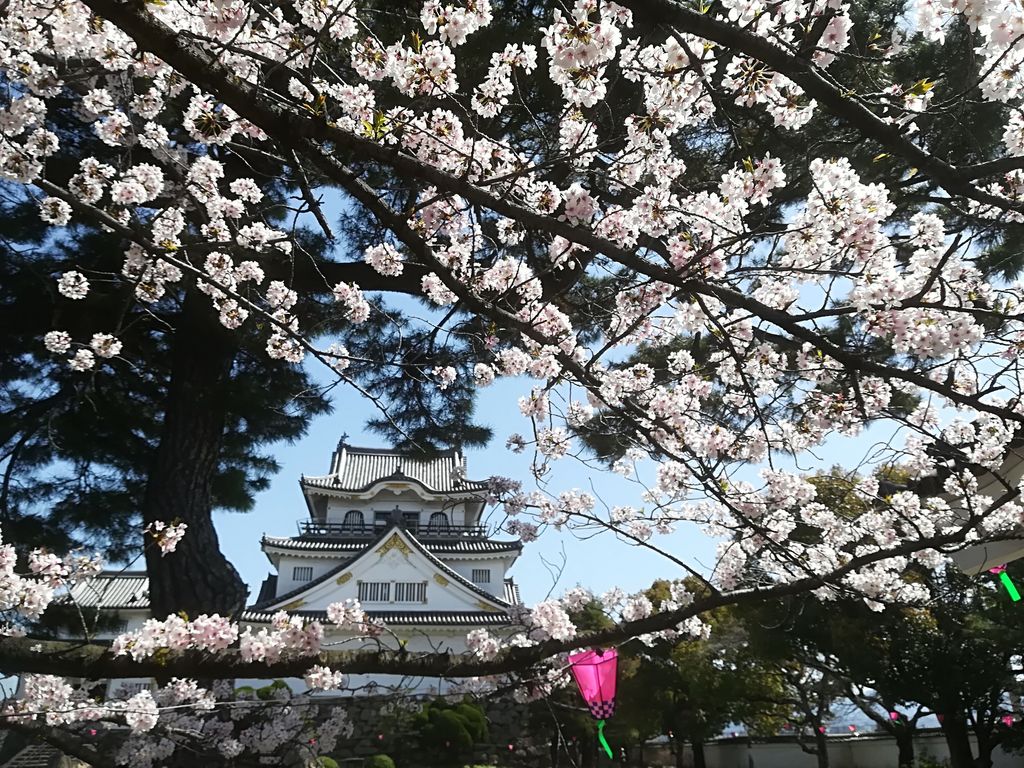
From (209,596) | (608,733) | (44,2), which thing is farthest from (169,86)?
(608,733)

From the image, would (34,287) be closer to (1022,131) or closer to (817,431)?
(817,431)

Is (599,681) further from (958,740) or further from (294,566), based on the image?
(294,566)

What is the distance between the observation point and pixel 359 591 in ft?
54.1

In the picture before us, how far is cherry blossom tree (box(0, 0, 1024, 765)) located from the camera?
1856 mm

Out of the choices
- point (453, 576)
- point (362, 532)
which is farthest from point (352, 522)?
point (453, 576)

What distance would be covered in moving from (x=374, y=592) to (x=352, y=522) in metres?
4.46

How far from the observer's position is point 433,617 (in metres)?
15.8

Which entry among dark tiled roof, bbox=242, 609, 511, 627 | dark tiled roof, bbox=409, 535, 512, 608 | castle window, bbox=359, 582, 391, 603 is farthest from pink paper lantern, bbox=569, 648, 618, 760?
castle window, bbox=359, 582, 391, 603

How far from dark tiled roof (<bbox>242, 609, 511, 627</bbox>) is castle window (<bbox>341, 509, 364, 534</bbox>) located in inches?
145

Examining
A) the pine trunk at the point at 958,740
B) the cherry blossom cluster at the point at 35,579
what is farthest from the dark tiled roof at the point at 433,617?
the cherry blossom cluster at the point at 35,579

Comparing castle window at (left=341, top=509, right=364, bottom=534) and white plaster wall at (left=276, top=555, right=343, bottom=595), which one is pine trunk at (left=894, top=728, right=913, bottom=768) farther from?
castle window at (left=341, top=509, right=364, bottom=534)

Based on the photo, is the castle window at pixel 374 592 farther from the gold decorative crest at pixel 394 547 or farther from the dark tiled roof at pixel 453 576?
the dark tiled roof at pixel 453 576

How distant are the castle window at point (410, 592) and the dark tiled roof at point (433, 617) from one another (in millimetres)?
386

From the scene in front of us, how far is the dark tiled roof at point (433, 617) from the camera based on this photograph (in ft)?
49.0
